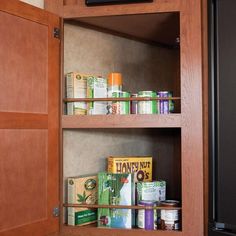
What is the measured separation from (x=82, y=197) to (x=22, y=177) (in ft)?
1.29

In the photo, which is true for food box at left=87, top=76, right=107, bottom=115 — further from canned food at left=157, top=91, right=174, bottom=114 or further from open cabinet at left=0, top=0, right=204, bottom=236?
canned food at left=157, top=91, right=174, bottom=114

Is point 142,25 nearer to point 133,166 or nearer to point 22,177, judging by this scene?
point 133,166

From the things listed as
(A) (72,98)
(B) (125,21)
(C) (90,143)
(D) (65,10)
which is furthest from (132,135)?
(D) (65,10)

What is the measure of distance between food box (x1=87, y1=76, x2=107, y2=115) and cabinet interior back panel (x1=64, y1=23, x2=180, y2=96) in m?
0.16

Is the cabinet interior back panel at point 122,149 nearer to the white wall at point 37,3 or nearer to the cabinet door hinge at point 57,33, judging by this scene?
the cabinet door hinge at point 57,33

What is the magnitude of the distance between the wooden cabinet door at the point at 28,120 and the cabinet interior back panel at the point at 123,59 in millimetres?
199

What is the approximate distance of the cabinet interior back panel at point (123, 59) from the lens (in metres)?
1.83

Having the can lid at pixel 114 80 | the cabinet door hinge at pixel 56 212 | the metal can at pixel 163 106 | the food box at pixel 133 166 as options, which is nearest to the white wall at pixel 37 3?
A: the can lid at pixel 114 80

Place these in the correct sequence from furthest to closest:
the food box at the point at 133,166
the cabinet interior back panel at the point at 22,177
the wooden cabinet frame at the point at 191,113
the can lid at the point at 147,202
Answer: the food box at the point at 133,166 < the can lid at the point at 147,202 < the wooden cabinet frame at the point at 191,113 < the cabinet interior back panel at the point at 22,177

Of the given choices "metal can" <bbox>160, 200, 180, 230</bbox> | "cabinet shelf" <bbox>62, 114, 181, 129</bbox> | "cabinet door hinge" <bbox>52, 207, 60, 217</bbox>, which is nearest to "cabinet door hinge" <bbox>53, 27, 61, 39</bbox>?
"cabinet shelf" <bbox>62, 114, 181, 129</bbox>

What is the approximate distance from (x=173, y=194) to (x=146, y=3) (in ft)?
3.54

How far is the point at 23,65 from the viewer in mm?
1468

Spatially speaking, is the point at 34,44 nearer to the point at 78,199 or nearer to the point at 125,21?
the point at 125,21

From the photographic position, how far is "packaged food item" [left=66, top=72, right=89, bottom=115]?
171cm
